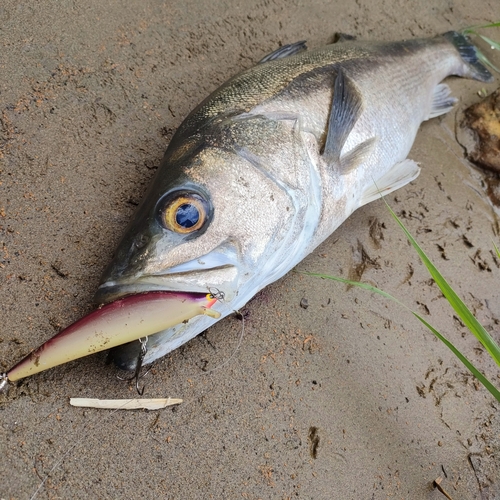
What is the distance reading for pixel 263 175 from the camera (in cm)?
202

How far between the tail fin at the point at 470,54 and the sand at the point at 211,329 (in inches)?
43.2

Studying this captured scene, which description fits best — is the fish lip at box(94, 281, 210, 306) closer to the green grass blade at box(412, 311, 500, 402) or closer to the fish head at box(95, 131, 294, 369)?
the fish head at box(95, 131, 294, 369)

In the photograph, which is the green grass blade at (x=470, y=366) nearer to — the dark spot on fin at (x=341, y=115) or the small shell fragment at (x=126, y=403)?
the dark spot on fin at (x=341, y=115)

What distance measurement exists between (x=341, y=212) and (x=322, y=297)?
468 mm

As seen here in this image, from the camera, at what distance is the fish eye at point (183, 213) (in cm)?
178

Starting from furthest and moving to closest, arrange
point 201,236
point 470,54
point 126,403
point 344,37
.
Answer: point 470,54, point 344,37, point 126,403, point 201,236

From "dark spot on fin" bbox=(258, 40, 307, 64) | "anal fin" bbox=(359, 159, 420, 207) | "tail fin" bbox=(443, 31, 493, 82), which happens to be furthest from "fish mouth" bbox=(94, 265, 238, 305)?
"tail fin" bbox=(443, 31, 493, 82)

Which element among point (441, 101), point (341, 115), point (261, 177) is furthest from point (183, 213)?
point (441, 101)

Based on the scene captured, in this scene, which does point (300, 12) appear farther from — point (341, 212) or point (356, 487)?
point (356, 487)

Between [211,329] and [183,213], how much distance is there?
68cm

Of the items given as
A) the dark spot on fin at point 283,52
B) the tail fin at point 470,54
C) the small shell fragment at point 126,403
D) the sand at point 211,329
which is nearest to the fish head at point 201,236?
the small shell fragment at point 126,403

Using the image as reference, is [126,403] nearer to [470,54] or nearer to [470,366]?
[470,366]

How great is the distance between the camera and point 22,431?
1.81 meters

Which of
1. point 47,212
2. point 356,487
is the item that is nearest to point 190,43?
point 47,212
